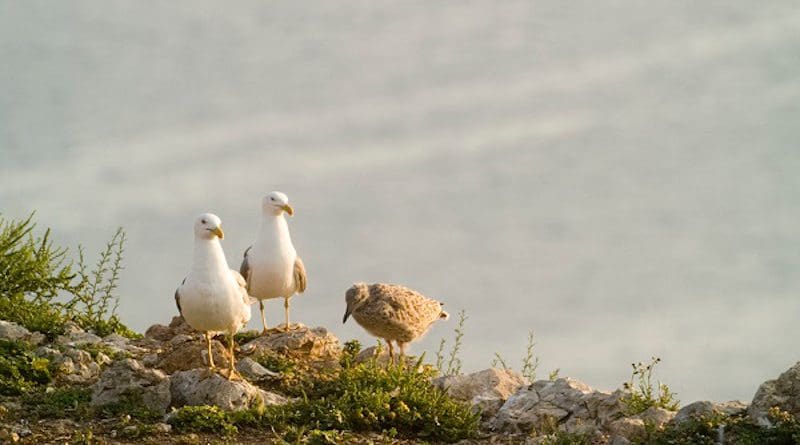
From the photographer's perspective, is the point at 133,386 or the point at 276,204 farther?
the point at 276,204

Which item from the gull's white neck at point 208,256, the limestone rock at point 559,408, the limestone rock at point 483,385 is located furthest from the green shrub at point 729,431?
the gull's white neck at point 208,256

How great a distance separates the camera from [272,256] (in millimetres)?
15242

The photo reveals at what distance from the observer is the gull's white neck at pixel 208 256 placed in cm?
1234

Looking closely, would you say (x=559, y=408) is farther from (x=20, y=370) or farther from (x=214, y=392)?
(x=20, y=370)

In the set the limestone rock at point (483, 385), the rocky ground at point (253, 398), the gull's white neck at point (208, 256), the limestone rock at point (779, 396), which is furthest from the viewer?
the limestone rock at point (483, 385)

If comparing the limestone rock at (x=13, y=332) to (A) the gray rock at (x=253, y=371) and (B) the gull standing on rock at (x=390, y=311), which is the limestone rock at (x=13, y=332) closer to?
(A) the gray rock at (x=253, y=371)

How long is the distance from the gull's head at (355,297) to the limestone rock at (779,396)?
18.9 ft

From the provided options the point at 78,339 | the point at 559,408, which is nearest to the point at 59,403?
the point at 78,339

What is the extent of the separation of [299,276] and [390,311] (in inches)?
83.5

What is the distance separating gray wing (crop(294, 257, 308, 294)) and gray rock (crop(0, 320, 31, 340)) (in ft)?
13.0

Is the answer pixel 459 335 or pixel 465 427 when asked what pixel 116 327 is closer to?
pixel 459 335

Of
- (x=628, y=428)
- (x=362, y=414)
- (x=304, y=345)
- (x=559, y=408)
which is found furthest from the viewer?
(x=304, y=345)

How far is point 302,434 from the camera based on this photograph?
425 inches

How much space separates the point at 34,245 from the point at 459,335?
8.55 meters
